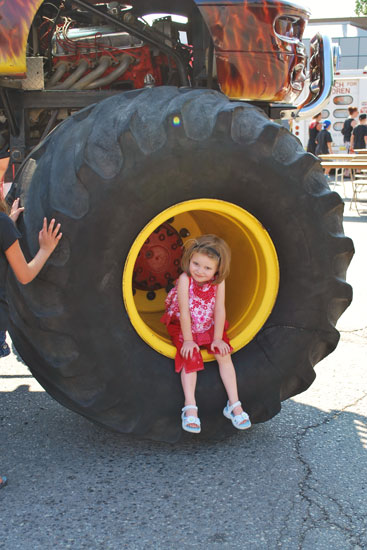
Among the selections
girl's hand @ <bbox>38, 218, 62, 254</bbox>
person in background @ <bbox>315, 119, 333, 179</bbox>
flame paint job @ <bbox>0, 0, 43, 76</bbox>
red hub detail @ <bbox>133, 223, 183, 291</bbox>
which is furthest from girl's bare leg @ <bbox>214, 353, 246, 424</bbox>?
person in background @ <bbox>315, 119, 333, 179</bbox>

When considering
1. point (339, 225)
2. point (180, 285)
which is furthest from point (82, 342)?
point (339, 225)

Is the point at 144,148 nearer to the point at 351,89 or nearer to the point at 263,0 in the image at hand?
the point at 263,0

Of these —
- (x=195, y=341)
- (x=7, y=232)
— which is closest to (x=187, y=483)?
(x=195, y=341)

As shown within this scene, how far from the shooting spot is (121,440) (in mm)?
3162

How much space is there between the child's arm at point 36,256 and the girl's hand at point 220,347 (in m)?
0.89

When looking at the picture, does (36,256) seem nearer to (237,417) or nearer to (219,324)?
(219,324)

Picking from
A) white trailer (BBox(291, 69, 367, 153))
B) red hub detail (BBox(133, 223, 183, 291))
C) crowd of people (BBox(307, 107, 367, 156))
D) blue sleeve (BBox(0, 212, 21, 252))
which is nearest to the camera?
blue sleeve (BBox(0, 212, 21, 252))

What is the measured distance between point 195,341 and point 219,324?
140mm

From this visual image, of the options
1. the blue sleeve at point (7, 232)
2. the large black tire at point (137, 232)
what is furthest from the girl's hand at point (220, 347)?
the blue sleeve at point (7, 232)

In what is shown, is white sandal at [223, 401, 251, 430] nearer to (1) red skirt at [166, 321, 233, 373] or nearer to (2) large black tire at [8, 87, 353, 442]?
(2) large black tire at [8, 87, 353, 442]

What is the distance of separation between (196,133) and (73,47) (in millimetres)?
1719

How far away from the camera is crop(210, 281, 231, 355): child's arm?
3031 millimetres

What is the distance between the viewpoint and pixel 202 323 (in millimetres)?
3129

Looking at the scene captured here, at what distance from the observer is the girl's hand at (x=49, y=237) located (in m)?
2.56
